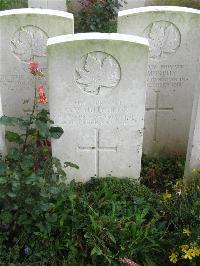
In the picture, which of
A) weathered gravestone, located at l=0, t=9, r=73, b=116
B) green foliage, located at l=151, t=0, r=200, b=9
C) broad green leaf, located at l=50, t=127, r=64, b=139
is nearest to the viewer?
broad green leaf, located at l=50, t=127, r=64, b=139

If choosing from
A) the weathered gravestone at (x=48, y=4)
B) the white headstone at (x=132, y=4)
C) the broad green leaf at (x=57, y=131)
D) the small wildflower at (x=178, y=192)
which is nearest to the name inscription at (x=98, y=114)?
the broad green leaf at (x=57, y=131)

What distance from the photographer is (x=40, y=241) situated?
11.3 ft

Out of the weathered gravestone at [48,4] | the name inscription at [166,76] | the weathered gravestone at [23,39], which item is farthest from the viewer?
the weathered gravestone at [48,4]

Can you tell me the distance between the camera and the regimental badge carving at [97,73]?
3559mm

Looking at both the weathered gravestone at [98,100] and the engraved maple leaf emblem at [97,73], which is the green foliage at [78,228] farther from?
the engraved maple leaf emblem at [97,73]

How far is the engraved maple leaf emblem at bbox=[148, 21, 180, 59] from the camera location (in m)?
4.21

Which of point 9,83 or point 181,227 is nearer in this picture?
point 181,227

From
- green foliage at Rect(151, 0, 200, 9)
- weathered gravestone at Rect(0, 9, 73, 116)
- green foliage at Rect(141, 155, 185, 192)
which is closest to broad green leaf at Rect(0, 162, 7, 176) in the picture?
weathered gravestone at Rect(0, 9, 73, 116)

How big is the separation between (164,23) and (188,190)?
1.73 m

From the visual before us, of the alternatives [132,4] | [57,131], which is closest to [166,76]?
[57,131]

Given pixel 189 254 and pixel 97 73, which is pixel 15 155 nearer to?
pixel 97 73

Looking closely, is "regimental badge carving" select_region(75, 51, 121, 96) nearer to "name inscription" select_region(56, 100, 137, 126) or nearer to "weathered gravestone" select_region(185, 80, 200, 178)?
"name inscription" select_region(56, 100, 137, 126)

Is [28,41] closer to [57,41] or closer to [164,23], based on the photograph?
[57,41]

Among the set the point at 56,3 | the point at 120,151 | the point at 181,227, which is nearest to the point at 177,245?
the point at 181,227
